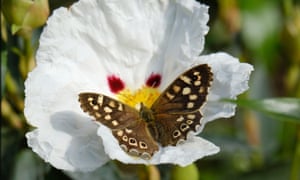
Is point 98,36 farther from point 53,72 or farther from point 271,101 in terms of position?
point 271,101

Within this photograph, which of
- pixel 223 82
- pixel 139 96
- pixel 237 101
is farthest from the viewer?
pixel 139 96

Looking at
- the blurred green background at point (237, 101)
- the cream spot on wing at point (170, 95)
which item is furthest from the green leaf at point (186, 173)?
the cream spot on wing at point (170, 95)

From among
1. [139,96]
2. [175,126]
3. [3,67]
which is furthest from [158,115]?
[3,67]

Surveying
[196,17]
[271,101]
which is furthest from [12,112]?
[271,101]

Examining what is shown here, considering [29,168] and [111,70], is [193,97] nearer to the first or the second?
[111,70]

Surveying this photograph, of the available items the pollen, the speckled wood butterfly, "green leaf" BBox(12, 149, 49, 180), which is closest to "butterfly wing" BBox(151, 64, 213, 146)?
the speckled wood butterfly

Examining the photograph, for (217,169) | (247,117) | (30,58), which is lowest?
(217,169)
